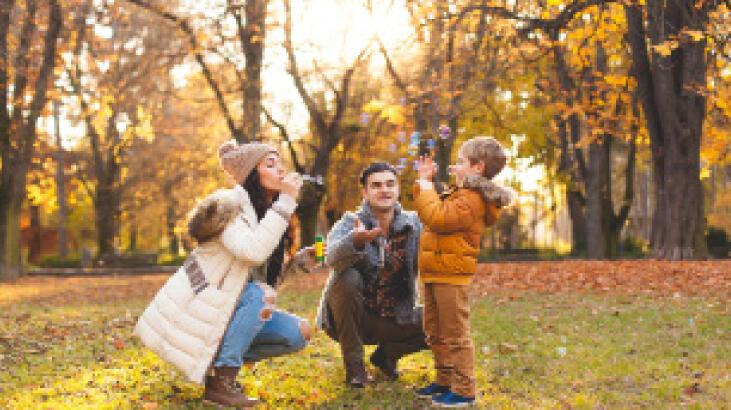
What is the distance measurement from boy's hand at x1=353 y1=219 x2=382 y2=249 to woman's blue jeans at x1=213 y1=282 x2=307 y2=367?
0.66 metres

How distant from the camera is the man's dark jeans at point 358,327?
18.5ft

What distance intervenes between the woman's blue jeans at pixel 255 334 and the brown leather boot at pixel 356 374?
1.50 ft

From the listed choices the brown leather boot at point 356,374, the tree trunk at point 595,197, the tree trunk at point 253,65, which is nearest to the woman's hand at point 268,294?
the brown leather boot at point 356,374

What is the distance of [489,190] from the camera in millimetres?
5113

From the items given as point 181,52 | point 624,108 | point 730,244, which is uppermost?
point 181,52

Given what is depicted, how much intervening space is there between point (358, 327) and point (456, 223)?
117 centimetres

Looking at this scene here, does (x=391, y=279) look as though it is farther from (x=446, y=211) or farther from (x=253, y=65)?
(x=253, y=65)

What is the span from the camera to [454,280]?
5.12 metres

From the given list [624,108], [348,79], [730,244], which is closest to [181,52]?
[348,79]

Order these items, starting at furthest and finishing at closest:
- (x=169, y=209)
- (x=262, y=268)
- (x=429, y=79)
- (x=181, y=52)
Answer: (x=169, y=209), (x=181, y=52), (x=429, y=79), (x=262, y=268)

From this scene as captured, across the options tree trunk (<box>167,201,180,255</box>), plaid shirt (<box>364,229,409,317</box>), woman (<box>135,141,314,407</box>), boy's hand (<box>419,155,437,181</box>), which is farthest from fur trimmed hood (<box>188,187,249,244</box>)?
tree trunk (<box>167,201,180,255</box>)

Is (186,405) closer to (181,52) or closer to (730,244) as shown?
(181,52)

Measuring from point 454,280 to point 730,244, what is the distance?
91.9ft

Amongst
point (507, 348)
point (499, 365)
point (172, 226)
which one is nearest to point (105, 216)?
point (172, 226)
